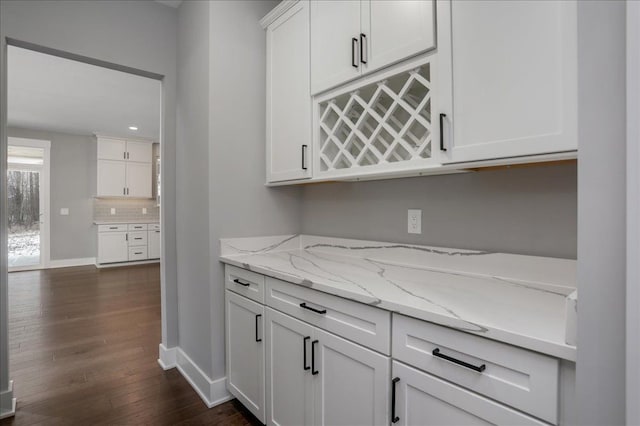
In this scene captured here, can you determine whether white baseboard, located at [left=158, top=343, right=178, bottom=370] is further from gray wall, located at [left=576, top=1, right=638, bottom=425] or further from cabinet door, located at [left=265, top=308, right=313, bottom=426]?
gray wall, located at [left=576, top=1, right=638, bottom=425]

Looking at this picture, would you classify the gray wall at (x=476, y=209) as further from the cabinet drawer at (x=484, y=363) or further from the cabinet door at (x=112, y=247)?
the cabinet door at (x=112, y=247)

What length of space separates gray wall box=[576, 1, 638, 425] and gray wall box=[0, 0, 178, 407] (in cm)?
244

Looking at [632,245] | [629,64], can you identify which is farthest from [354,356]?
[629,64]

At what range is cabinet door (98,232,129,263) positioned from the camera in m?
6.27

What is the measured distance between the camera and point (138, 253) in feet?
22.0

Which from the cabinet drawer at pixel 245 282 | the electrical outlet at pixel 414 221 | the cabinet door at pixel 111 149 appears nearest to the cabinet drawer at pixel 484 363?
the electrical outlet at pixel 414 221

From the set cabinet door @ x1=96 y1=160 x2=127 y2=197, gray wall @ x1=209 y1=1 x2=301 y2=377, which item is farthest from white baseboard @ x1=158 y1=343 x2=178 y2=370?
cabinet door @ x1=96 y1=160 x2=127 y2=197

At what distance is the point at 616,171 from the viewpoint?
48cm

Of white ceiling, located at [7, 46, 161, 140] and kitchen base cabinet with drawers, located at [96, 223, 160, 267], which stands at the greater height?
white ceiling, located at [7, 46, 161, 140]

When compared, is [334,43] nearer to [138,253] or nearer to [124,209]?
[138,253]

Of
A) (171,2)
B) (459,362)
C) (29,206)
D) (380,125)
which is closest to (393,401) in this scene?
(459,362)

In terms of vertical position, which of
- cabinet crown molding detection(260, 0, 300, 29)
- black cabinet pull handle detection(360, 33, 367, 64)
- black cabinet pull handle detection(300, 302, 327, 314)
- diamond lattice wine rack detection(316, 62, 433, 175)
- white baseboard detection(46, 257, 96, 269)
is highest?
cabinet crown molding detection(260, 0, 300, 29)

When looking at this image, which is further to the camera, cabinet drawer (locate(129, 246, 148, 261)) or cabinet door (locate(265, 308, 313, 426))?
cabinet drawer (locate(129, 246, 148, 261))

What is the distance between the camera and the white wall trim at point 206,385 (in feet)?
6.48
